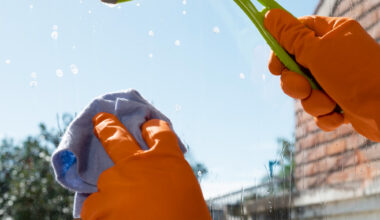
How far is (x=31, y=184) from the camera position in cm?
538

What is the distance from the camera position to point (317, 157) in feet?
4.28

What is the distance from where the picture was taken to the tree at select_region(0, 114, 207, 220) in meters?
5.17

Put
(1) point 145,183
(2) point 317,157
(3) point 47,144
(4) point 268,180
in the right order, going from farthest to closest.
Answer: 1. (3) point 47,144
2. (2) point 317,157
3. (4) point 268,180
4. (1) point 145,183

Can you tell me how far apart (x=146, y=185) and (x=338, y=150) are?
72 cm

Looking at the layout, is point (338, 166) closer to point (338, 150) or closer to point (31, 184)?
point (338, 150)

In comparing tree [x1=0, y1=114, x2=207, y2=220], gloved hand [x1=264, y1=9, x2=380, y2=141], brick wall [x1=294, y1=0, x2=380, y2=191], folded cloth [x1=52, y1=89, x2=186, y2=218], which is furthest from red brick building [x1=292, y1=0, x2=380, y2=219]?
tree [x1=0, y1=114, x2=207, y2=220]

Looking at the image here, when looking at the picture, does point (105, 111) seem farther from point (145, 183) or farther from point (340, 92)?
point (340, 92)

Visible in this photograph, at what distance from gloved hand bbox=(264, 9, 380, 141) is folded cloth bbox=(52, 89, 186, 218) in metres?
0.30

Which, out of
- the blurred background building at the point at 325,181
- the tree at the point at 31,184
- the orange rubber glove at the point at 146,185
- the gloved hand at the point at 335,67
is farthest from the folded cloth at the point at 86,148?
the tree at the point at 31,184

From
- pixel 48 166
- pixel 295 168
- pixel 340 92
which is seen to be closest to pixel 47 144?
pixel 48 166

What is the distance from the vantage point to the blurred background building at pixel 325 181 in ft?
3.32

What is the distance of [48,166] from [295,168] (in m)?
4.76

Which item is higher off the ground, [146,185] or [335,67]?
[335,67]

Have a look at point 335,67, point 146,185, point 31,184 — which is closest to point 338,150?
point 335,67
